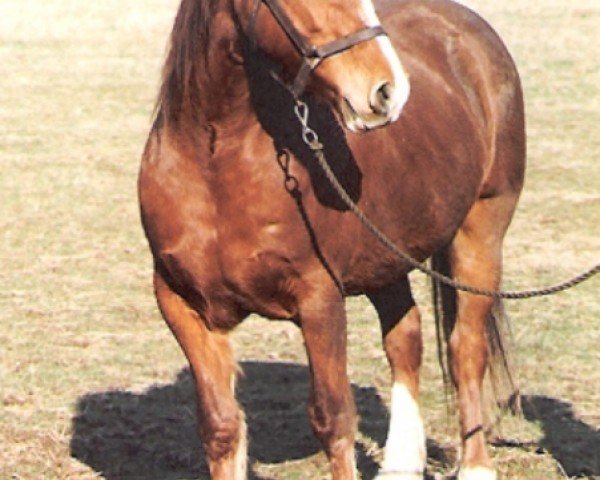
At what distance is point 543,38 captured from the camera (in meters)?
24.1

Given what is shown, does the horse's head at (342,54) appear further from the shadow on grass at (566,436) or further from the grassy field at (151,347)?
the shadow on grass at (566,436)

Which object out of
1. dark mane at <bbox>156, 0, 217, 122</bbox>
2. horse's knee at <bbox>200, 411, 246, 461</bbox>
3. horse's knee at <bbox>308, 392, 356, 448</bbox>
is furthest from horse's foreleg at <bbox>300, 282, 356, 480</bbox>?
dark mane at <bbox>156, 0, 217, 122</bbox>

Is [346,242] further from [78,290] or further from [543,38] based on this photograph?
[543,38]

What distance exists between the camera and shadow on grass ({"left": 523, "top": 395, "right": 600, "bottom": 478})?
5613mm

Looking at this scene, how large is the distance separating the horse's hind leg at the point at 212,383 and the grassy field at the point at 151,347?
0.97m

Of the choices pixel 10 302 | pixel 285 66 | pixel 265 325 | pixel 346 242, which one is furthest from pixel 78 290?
pixel 285 66

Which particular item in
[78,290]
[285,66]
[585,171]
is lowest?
[585,171]

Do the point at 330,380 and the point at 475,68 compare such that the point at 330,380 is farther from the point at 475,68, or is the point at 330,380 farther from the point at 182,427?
the point at 475,68

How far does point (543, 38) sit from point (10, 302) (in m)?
17.4

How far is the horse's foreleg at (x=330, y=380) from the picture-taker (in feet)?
14.4

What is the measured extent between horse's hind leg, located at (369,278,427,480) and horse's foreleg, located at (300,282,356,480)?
35.4 inches

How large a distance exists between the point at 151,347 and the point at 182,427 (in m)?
1.21

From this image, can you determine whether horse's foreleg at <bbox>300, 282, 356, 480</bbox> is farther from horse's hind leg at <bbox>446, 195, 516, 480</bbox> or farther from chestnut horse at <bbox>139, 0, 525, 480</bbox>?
horse's hind leg at <bbox>446, 195, 516, 480</bbox>

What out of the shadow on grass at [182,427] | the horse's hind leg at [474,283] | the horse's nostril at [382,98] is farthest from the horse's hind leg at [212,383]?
the horse's hind leg at [474,283]
